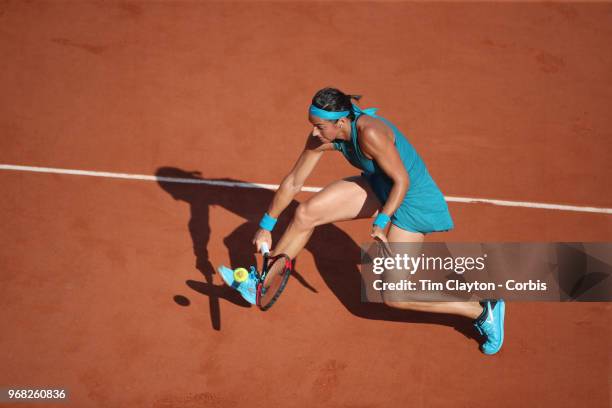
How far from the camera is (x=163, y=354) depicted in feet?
19.6

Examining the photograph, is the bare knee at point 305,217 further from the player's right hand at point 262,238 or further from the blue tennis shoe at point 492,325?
the blue tennis shoe at point 492,325

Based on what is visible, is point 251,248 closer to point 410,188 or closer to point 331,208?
point 331,208

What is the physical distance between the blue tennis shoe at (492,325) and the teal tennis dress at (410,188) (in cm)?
82

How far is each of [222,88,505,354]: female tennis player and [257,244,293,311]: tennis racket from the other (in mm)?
103

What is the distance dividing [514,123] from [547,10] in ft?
8.26

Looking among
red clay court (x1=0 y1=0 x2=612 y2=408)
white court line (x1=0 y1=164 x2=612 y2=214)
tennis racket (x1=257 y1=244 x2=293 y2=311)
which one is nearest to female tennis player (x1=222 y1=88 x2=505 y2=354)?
tennis racket (x1=257 y1=244 x2=293 y2=311)

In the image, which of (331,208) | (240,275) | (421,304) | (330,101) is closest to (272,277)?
(240,275)

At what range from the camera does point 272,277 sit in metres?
5.80

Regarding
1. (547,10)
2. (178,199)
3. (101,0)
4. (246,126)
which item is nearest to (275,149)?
(246,126)

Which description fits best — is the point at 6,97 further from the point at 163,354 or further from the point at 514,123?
the point at 514,123

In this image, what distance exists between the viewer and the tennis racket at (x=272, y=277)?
563 centimetres

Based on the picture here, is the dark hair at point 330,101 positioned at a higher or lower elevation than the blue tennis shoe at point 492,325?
higher

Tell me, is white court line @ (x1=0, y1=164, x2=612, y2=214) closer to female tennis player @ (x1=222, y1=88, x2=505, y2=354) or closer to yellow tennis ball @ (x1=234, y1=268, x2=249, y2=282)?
female tennis player @ (x1=222, y1=88, x2=505, y2=354)

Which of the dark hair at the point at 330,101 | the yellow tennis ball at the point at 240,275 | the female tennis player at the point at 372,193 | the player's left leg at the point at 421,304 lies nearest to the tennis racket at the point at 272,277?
the female tennis player at the point at 372,193
